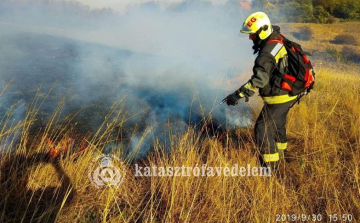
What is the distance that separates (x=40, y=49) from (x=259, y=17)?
9169mm

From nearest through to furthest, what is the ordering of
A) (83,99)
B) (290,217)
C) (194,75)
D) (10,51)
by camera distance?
1. (290,217)
2. (83,99)
3. (10,51)
4. (194,75)

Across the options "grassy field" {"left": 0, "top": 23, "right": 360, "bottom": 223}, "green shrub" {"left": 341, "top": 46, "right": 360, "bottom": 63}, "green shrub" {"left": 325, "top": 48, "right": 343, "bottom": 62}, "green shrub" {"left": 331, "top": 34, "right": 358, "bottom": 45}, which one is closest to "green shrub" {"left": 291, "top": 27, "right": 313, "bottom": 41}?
"green shrub" {"left": 331, "top": 34, "right": 358, "bottom": 45}

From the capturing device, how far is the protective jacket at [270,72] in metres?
2.55

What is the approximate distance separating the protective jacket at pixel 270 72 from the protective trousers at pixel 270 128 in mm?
90

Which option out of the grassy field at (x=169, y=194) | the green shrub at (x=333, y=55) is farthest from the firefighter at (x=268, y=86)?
the green shrub at (x=333, y=55)

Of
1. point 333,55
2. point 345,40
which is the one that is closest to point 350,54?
point 333,55

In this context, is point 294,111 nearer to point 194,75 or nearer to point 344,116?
point 344,116

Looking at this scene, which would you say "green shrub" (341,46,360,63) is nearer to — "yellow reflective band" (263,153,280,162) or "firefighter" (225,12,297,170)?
"firefighter" (225,12,297,170)

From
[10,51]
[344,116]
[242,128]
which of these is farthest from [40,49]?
[344,116]

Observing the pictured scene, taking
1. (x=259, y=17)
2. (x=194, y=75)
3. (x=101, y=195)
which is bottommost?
(x=194, y=75)

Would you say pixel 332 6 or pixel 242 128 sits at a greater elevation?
pixel 332 6

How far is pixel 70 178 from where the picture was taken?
2184 millimetres

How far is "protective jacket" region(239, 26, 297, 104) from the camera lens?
8.37 feet
